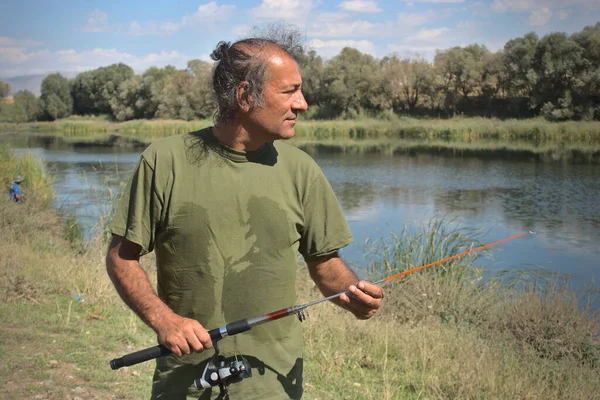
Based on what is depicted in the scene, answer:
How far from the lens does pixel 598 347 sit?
6453 millimetres

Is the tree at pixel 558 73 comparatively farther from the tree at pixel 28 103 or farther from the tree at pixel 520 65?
the tree at pixel 28 103

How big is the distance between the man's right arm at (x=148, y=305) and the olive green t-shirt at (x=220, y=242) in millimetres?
72

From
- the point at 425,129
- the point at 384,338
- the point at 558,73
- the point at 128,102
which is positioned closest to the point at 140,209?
the point at 384,338

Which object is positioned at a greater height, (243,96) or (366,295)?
(243,96)

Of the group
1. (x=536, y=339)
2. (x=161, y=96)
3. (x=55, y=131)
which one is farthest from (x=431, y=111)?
(x=536, y=339)

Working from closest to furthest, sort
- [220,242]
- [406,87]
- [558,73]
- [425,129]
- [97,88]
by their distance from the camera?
1. [220,242]
2. [558,73]
3. [425,129]
4. [406,87]
5. [97,88]

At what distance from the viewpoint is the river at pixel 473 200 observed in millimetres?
12117

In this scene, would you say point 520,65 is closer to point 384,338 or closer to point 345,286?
point 384,338

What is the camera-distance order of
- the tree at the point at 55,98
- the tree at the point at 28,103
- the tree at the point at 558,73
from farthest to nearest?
the tree at the point at 55,98, the tree at the point at 28,103, the tree at the point at 558,73

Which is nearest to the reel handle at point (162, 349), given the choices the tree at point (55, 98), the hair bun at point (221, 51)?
the hair bun at point (221, 51)

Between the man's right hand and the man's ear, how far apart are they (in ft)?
2.47

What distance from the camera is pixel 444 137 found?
139 ft

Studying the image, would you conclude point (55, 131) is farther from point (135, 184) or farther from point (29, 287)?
point (135, 184)

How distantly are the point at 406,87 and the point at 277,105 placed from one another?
2126 inches
